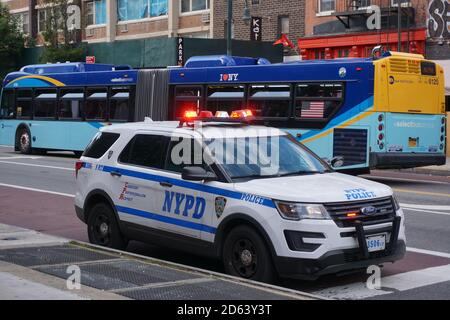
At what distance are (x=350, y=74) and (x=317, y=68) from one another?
0.99 metres

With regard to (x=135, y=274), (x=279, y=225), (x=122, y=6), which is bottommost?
(x=135, y=274)

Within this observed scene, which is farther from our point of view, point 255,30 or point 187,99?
point 255,30

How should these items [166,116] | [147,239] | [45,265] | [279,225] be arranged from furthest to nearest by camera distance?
1. [166,116]
2. [147,239]
3. [45,265]
4. [279,225]

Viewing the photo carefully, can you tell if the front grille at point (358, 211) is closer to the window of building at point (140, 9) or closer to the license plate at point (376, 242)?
the license plate at point (376, 242)

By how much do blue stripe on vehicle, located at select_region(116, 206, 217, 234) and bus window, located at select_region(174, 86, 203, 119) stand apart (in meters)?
11.9

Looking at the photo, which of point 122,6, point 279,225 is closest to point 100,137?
point 279,225

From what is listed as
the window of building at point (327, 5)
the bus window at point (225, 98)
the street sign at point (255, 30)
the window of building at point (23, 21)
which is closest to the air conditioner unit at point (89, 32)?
the window of building at point (23, 21)

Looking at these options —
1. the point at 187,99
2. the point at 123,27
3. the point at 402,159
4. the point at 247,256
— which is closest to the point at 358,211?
the point at 247,256

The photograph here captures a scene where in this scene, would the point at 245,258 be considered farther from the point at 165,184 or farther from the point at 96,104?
the point at 96,104

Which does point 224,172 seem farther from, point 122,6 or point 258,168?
point 122,6

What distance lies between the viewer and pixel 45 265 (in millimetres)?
8172

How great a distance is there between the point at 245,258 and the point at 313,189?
1.03m

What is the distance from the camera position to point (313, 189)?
775 cm

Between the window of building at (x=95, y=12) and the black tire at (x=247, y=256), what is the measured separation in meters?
38.9
